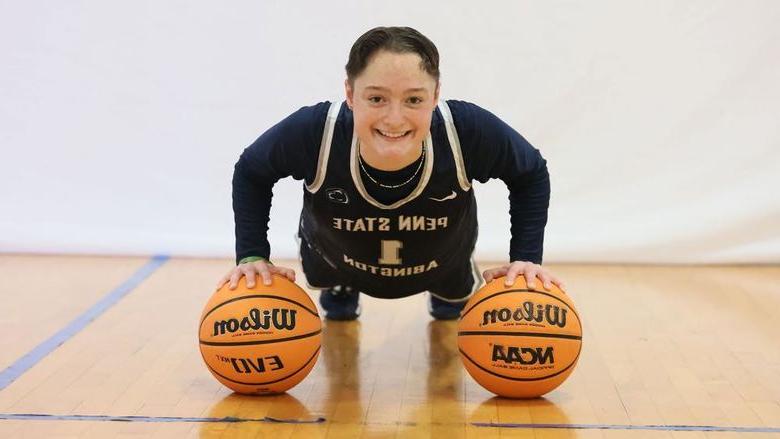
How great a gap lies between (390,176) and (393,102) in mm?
317

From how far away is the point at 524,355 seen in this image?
107 inches

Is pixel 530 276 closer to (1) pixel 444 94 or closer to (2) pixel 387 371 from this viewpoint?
(2) pixel 387 371

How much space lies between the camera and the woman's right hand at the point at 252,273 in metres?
2.84

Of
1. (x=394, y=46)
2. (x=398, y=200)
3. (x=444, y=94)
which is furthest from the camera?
(x=444, y=94)

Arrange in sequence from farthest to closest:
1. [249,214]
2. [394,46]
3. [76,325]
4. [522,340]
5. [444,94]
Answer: [444,94]
[76,325]
[249,214]
[522,340]
[394,46]

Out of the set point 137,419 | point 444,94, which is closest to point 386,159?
point 137,419

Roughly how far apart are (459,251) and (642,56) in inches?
68.8

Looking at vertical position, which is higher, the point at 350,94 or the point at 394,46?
the point at 394,46

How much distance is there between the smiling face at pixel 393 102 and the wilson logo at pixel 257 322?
51cm

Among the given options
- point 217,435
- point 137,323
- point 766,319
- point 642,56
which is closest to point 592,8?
point 642,56

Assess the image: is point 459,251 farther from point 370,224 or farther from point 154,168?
point 154,168

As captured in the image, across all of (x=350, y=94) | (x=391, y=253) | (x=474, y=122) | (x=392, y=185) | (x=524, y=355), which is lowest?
(x=524, y=355)

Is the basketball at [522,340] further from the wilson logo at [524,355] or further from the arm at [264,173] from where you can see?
the arm at [264,173]

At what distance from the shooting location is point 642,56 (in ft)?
14.9
